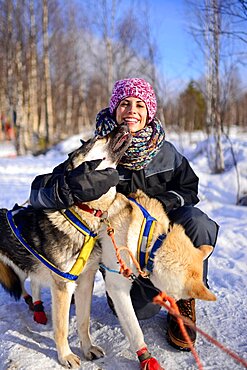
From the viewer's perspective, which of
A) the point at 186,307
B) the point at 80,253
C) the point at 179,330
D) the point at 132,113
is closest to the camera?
the point at 80,253

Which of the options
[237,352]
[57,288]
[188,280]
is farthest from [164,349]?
[57,288]

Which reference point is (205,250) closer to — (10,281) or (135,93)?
(135,93)

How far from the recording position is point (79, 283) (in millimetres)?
2066

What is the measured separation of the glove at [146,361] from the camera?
1.75 meters

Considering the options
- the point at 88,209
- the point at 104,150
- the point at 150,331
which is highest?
the point at 104,150

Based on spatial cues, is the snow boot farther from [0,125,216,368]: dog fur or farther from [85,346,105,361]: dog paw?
[85,346,105,361]: dog paw

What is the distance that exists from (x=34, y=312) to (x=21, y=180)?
5509 mm

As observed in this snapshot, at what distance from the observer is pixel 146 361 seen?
1768 mm

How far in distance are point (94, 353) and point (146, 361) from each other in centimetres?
35

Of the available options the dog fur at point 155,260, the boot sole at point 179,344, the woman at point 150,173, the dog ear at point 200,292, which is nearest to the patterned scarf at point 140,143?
the woman at point 150,173

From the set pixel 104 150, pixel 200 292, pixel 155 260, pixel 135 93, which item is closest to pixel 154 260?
pixel 155 260

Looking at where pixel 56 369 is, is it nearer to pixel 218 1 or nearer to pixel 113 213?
pixel 113 213

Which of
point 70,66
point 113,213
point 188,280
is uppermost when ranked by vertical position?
point 70,66

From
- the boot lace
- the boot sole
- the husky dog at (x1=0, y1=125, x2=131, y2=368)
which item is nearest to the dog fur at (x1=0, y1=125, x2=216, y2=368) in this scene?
the husky dog at (x1=0, y1=125, x2=131, y2=368)
